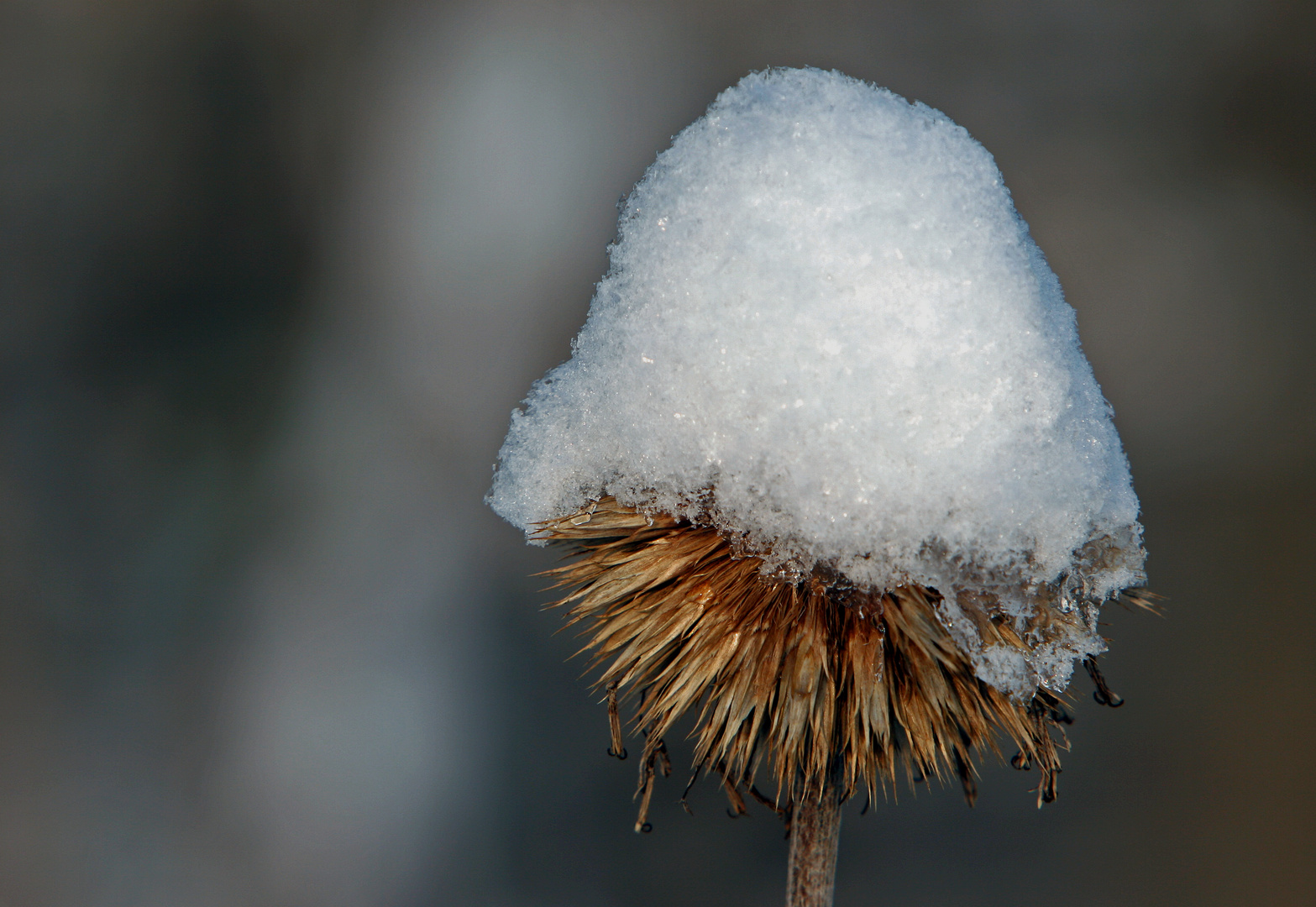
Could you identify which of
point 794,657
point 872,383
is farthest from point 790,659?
point 872,383

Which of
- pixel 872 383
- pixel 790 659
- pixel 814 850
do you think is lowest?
pixel 814 850

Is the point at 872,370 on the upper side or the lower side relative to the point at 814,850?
upper

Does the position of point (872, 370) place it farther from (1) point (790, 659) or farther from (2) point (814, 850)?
(2) point (814, 850)

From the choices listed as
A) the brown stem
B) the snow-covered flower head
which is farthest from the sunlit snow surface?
the brown stem

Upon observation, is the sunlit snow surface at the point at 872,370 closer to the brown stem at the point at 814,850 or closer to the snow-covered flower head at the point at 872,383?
the snow-covered flower head at the point at 872,383

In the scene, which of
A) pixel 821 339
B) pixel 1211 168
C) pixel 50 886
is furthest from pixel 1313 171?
pixel 50 886

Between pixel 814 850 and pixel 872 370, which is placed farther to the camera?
pixel 814 850

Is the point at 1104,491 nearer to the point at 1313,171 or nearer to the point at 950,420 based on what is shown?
the point at 950,420
